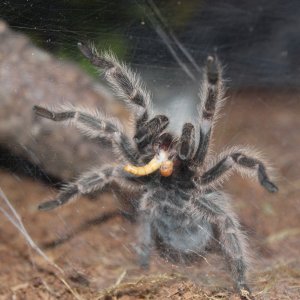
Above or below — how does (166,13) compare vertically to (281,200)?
above

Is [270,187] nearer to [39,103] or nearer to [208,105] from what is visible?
[208,105]

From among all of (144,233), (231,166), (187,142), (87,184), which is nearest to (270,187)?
(231,166)

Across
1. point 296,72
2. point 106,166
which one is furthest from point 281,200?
point 106,166

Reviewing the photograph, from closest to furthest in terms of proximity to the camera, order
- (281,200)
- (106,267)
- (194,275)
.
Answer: (194,275) < (106,267) < (281,200)

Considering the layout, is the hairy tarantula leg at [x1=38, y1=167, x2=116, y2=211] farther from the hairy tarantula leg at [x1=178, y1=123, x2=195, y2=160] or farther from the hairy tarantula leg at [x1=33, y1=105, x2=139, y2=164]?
the hairy tarantula leg at [x1=178, y1=123, x2=195, y2=160]

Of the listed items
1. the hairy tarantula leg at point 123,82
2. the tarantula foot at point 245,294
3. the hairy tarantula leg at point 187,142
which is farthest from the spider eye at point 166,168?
the tarantula foot at point 245,294

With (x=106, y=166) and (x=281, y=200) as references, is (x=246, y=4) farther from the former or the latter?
(x=106, y=166)

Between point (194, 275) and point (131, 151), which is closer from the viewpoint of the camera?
point (194, 275)

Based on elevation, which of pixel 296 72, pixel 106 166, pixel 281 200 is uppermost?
pixel 296 72
